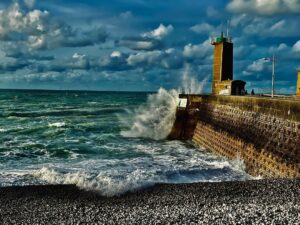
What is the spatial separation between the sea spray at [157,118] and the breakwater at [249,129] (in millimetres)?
1469

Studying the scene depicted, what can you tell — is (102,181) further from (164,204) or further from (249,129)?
(249,129)

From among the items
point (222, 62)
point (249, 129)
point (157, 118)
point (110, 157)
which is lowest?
point (110, 157)

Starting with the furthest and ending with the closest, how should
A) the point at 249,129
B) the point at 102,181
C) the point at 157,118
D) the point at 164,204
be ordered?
1. the point at 157,118
2. the point at 249,129
3. the point at 102,181
4. the point at 164,204

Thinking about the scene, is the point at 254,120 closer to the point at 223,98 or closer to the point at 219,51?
the point at 223,98

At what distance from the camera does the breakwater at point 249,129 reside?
45.0 feet

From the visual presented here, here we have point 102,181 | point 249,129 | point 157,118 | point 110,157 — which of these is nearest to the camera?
point 102,181

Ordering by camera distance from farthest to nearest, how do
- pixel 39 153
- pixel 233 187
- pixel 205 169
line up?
pixel 39 153 < pixel 205 169 < pixel 233 187

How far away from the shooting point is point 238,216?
8766mm

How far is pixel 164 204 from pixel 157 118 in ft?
70.2

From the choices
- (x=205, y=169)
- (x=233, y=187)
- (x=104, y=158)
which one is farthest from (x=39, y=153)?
(x=233, y=187)

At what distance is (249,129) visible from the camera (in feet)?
59.3

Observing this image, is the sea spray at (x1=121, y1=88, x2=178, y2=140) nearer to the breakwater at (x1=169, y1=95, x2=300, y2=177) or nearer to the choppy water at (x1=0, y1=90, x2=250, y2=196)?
the choppy water at (x1=0, y1=90, x2=250, y2=196)

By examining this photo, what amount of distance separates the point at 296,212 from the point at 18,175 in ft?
32.7

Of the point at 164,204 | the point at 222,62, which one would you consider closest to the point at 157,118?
the point at 222,62
